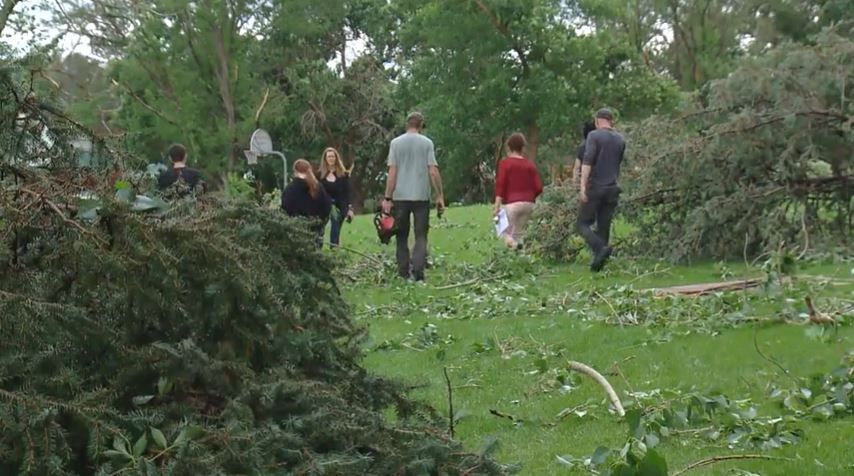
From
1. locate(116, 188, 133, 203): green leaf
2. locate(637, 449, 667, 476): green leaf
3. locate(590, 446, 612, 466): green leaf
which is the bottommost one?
locate(590, 446, 612, 466): green leaf

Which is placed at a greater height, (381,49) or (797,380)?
(381,49)

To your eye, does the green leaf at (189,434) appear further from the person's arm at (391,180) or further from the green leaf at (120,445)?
the person's arm at (391,180)

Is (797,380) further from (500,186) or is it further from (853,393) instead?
(500,186)

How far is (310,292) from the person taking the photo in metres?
3.71

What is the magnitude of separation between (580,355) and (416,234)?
497 centimetres

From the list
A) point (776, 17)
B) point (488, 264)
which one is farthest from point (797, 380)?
point (776, 17)

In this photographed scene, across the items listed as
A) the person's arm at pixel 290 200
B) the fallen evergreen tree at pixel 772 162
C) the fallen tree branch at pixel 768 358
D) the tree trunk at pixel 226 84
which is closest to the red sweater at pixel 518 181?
the fallen evergreen tree at pixel 772 162

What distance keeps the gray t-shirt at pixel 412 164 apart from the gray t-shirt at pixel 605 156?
66.3 inches

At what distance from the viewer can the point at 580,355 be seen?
7.06 metres

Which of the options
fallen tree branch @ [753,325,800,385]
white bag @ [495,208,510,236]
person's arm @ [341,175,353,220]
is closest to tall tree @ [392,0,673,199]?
person's arm @ [341,175,353,220]

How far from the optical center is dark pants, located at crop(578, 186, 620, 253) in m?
11.7

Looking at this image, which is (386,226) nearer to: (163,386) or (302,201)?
(302,201)

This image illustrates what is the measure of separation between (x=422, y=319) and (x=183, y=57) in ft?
128

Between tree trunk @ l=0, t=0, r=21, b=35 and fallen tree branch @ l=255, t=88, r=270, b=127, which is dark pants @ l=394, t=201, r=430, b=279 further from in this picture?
fallen tree branch @ l=255, t=88, r=270, b=127
